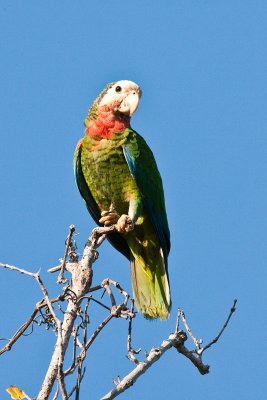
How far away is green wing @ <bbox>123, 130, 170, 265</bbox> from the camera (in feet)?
19.7

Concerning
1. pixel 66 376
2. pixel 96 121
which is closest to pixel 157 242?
pixel 96 121

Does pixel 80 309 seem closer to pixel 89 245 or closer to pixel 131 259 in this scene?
pixel 89 245

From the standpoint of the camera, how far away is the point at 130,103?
249 inches

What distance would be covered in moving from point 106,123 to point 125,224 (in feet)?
3.41

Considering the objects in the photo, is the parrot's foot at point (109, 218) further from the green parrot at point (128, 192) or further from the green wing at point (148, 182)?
the green wing at point (148, 182)

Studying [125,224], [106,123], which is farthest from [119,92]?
[125,224]

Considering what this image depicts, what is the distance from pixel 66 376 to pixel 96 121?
10.6ft

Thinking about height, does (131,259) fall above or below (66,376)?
above

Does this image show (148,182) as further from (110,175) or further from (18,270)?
(18,270)

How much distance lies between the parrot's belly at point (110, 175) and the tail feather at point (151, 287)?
50 centimetres

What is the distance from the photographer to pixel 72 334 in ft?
12.3

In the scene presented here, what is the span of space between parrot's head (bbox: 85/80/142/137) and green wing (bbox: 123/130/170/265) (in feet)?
0.57

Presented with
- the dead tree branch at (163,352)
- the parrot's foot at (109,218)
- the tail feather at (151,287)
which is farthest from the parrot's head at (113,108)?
the dead tree branch at (163,352)

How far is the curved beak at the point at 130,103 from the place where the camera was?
20.7ft
